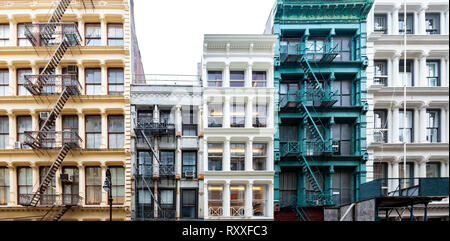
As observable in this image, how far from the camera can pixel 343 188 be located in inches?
153

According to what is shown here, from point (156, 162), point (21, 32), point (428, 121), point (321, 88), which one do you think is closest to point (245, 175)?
point (156, 162)

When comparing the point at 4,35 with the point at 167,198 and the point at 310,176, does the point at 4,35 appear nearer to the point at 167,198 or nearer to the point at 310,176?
the point at 167,198

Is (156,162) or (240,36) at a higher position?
(240,36)

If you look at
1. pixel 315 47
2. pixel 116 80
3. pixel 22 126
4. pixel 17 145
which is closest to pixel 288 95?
pixel 315 47

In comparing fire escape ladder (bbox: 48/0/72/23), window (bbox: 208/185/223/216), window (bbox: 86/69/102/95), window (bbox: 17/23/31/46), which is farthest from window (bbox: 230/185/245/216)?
window (bbox: 17/23/31/46)

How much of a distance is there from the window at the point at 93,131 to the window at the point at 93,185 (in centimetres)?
46

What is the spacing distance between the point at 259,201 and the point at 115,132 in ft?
10.5

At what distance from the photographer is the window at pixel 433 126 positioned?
2692 millimetres

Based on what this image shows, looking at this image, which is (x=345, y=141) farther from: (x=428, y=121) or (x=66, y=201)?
(x=66, y=201)

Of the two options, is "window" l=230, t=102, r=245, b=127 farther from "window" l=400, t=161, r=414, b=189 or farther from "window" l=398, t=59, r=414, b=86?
"window" l=400, t=161, r=414, b=189

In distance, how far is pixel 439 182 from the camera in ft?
8.11

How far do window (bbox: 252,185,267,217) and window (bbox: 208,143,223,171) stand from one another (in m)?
0.96

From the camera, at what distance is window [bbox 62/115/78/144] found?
4020 millimetres
